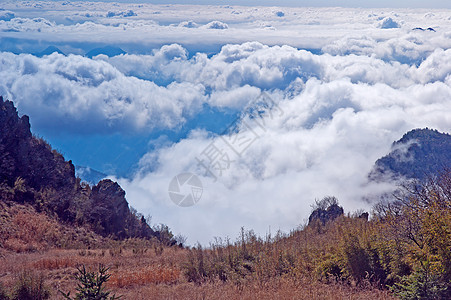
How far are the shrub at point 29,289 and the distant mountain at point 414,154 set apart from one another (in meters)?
172

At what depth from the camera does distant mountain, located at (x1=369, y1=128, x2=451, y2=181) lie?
6575 inches

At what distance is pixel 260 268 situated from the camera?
10.4m

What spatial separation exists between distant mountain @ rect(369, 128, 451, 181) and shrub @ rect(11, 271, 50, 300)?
172470 mm

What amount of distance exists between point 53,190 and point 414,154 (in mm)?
177421

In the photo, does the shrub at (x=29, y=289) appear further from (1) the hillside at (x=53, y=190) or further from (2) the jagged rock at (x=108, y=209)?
(2) the jagged rock at (x=108, y=209)

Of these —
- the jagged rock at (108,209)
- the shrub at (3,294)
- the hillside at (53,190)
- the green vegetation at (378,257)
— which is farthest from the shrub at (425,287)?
the jagged rock at (108,209)

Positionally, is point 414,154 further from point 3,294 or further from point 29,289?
point 3,294

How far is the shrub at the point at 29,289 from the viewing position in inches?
340

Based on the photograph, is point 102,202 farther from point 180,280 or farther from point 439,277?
point 439,277

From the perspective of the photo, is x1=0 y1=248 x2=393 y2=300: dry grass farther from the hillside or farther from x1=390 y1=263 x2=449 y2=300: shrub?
the hillside

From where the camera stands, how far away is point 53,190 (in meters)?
31.5

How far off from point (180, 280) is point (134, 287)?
1541 mm

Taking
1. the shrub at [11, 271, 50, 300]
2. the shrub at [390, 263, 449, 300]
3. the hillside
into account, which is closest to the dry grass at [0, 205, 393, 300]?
the shrub at [11, 271, 50, 300]

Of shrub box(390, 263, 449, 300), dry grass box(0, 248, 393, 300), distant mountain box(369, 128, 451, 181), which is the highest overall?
distant mountain box(369, 128, 451, 181)
